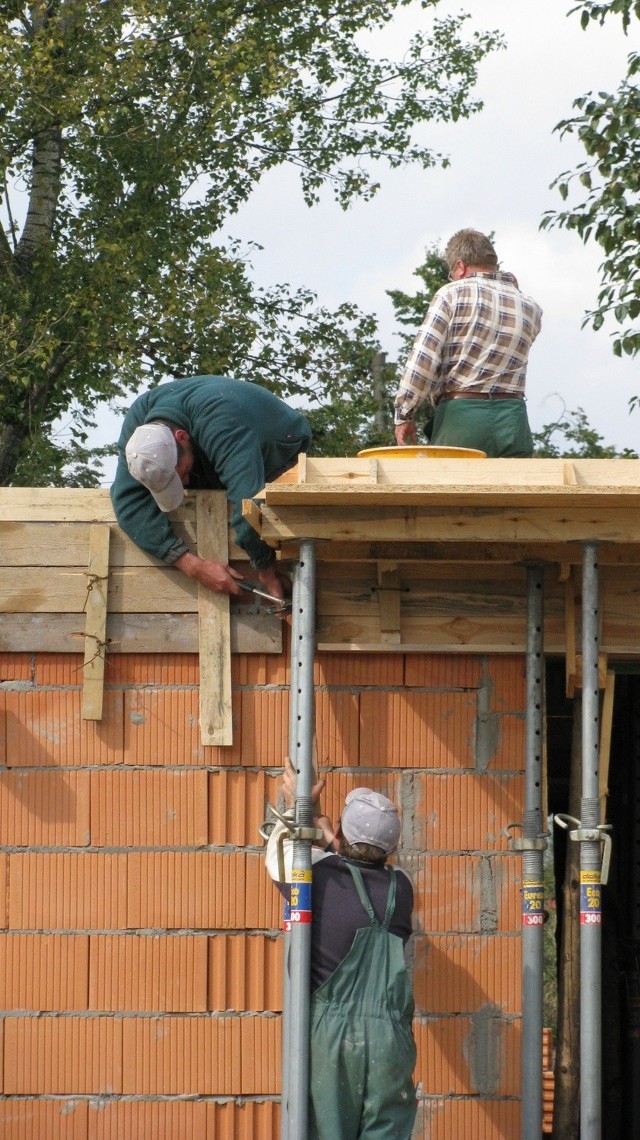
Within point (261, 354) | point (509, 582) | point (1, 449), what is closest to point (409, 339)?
point (261, 354)

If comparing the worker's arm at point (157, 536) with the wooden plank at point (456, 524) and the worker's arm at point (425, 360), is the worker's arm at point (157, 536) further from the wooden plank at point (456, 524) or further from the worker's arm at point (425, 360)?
the worker's arm at point (425, 360)

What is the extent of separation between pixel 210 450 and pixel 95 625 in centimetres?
88

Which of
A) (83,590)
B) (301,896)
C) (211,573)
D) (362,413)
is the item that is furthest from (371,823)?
(362,413)

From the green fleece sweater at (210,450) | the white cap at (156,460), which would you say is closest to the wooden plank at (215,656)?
the green fleece sweater at (210,450)

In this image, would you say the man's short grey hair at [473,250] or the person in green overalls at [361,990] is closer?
the person in green overalls at [361,990]

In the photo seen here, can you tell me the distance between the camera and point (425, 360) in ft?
21.0

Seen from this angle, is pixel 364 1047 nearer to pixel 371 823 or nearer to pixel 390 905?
pixel 390 905

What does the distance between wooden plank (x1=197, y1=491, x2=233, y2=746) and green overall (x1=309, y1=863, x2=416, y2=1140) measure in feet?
3.83

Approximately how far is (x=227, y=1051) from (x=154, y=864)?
0.81 metres

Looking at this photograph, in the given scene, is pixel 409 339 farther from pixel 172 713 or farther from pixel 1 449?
pixel 172 713

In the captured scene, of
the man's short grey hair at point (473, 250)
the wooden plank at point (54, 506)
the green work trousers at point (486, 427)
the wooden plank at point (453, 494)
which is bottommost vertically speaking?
the wooden plank at point (453, 494)

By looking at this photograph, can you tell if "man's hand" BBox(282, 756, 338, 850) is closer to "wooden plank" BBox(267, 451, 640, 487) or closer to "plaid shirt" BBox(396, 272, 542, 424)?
"wooden plank" BBox(267, 451, 640, 487)

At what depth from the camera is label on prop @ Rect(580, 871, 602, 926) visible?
16.0 ft

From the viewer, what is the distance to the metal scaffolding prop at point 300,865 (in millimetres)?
4832
